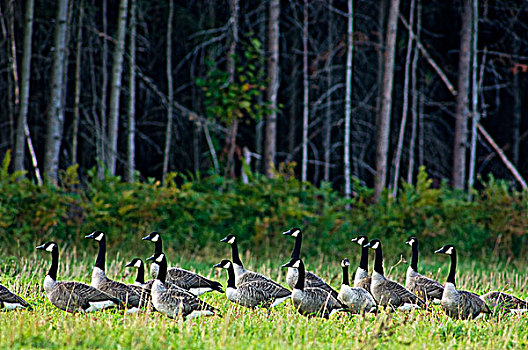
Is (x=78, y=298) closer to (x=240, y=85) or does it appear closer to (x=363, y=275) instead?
(x=363, y=275)

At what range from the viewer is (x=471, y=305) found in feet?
27.9

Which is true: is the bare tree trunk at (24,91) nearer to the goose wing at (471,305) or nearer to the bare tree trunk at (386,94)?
the bare tree trunk at (386,94)

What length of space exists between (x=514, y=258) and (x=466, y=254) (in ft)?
3.81

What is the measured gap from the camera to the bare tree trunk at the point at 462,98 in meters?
21.0

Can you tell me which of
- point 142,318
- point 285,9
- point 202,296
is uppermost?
point 285,9

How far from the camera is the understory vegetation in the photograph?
1491 centimetres

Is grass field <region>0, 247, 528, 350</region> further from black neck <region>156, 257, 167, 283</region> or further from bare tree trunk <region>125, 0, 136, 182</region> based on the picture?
bare tree trunk <region>125, 0, 136, 182</region>

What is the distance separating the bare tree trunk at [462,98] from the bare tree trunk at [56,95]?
1233 centimetres

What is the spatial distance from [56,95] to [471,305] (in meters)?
11.2

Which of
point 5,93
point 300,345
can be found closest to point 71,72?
point 5,93

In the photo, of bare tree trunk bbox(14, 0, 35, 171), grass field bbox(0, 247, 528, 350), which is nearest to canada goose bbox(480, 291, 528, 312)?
grass field bbox(0, 247, 528, 350)

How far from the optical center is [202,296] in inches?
404

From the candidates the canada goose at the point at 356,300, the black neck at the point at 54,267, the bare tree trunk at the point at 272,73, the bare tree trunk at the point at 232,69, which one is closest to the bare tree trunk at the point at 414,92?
the bare tree trunk at the point at 272,73

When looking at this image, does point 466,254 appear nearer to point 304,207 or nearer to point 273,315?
point 304,207
